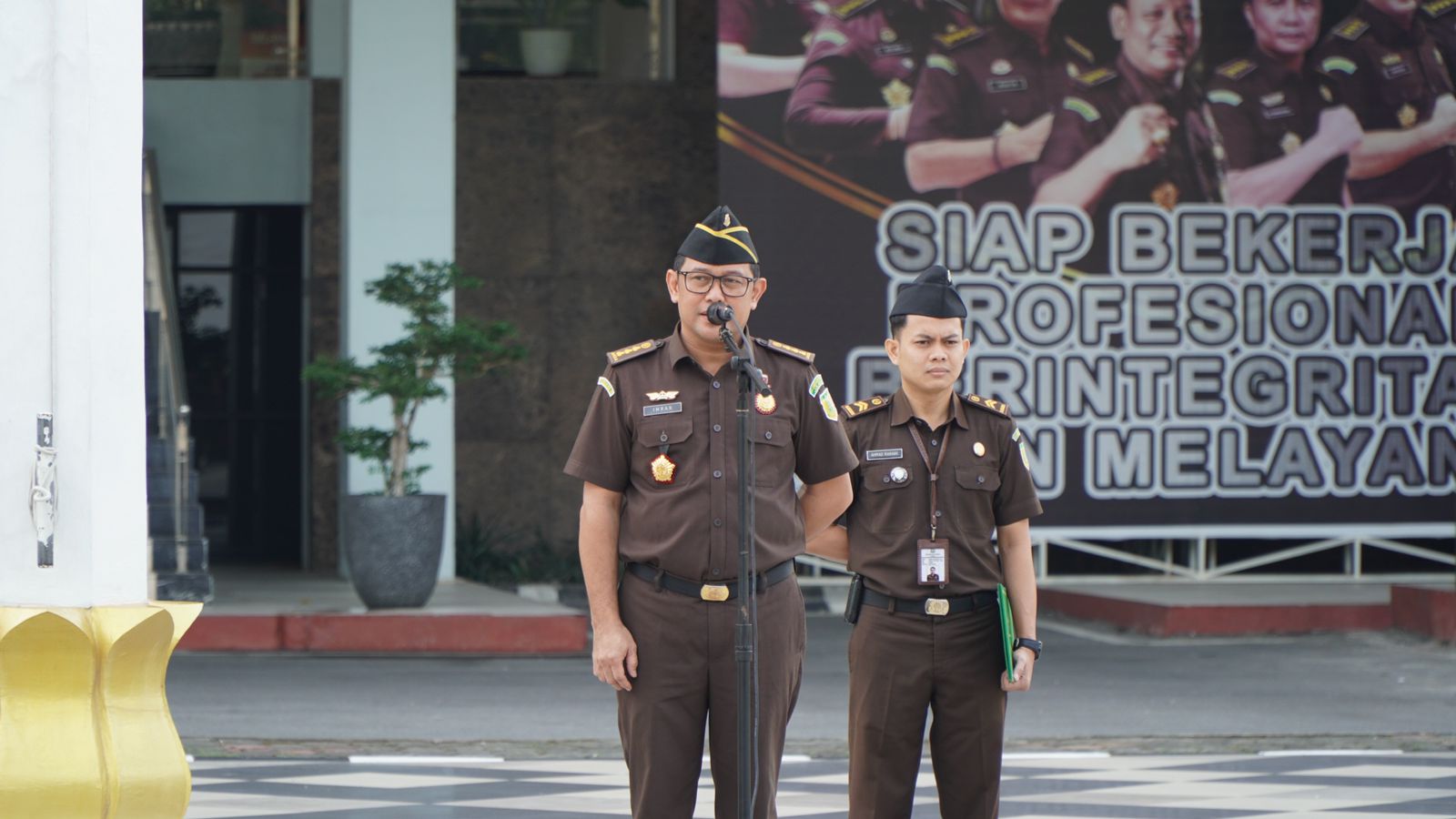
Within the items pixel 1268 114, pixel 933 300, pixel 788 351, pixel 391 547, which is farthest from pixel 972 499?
pixel 1268 114

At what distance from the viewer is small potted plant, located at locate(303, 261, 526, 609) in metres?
13.6

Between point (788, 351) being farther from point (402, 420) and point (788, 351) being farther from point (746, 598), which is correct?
point (402, 420)

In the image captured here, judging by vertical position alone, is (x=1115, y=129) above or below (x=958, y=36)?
below

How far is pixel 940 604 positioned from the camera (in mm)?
5828

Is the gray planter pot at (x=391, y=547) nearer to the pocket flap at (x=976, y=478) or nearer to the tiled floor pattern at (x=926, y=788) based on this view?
the tiled floor pattern at (x=926, y=788)

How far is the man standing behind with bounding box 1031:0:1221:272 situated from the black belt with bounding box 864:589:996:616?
11218 mm

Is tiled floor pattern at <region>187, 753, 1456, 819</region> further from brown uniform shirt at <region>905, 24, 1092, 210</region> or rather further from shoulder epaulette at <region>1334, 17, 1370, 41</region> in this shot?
shoulder epaulette at <region>1334, 17, 1370, 41</region>

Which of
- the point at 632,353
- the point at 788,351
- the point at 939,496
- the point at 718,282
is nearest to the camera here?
the point at 718,282

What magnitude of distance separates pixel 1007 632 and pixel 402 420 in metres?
8.86

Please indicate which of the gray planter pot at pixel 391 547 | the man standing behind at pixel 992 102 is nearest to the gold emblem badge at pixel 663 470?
the gray planter pot at pixel 391 547

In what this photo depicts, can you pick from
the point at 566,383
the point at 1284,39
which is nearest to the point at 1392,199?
the point at 1284,39

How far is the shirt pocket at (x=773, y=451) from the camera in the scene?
5309mm

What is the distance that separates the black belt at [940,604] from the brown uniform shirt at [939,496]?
0.7 inches

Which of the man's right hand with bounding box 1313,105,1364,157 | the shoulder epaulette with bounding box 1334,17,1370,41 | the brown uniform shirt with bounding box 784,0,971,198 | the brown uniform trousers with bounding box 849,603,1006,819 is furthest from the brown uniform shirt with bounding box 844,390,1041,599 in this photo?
the shoulder epaulette with bounding box 1334,17,1370,41
